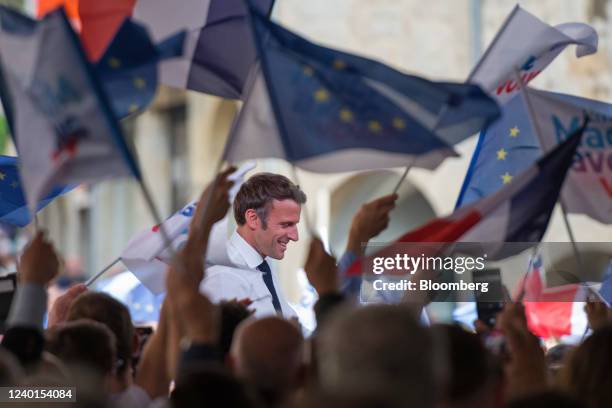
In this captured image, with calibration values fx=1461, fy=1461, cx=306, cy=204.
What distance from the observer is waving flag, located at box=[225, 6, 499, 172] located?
→ 5.31 meters

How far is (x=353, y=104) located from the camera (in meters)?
5.39

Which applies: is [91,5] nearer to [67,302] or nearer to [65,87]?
[65,87]

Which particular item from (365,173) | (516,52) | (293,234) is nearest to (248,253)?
(293,234)

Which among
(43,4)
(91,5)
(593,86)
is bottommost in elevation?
(593,86)

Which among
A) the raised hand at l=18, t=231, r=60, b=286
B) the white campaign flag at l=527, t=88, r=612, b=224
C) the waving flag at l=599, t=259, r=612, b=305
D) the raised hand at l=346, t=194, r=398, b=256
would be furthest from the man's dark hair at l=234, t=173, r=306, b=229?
the raised hand at l=18, t=231, r=60, b=286

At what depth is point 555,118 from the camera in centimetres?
646

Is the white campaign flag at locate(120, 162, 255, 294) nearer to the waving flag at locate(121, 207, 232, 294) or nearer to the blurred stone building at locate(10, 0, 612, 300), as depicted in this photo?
the waving flag at locate(121, 207, 232, 294)

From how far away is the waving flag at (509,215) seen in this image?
17.7 feet

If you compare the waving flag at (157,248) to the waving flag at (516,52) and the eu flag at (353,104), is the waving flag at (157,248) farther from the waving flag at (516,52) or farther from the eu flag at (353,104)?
the eu flag at (353,104)

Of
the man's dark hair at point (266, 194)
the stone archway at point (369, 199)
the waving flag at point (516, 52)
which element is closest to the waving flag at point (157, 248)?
the man's dark hair at point (266, 194)

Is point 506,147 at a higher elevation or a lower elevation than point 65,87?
lower

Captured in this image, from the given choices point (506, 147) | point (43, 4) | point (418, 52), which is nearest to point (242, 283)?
A: point (506, 147)

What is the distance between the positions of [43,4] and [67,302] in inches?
338

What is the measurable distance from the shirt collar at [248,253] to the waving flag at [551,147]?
98cm
